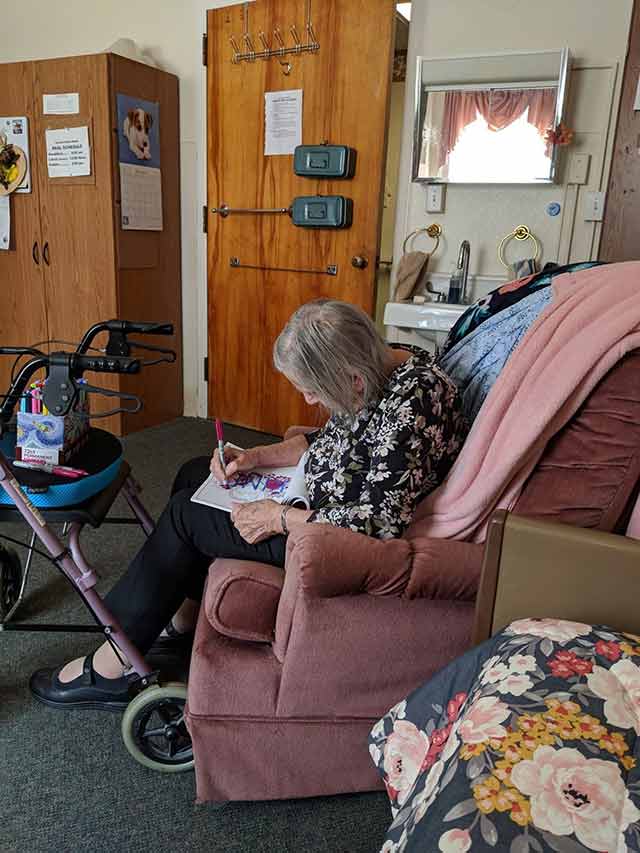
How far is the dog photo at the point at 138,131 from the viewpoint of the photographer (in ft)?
10.0

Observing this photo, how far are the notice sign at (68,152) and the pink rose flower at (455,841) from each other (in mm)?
3109

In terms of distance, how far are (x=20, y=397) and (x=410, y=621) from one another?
865mm

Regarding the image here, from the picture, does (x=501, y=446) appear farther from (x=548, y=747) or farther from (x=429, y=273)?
(x=429, y=273)

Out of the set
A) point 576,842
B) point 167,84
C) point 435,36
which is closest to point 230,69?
point 167,84

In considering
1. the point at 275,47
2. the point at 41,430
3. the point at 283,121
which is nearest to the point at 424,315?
the point at 283,121

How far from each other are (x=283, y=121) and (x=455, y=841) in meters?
3.02

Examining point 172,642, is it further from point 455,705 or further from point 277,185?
point 277,185

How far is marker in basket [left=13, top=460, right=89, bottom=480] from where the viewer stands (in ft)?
4.35

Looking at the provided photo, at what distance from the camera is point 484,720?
32.4 inches

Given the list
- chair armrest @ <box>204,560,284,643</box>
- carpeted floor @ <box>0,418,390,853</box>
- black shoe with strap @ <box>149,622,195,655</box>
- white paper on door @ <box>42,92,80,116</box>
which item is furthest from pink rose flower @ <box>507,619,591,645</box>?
white paper on door @ <box>42,92,80,116</box>

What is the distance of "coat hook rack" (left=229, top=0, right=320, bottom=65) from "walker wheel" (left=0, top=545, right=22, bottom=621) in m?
2.40

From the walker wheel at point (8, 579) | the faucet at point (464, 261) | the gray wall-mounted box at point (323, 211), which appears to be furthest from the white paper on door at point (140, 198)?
the walker wheel at point (8, 579)

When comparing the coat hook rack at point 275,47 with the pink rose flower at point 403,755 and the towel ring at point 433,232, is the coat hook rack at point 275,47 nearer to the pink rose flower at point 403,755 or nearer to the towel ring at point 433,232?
the towel ring at point 433,232

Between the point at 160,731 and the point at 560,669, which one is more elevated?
the point at 560,669
